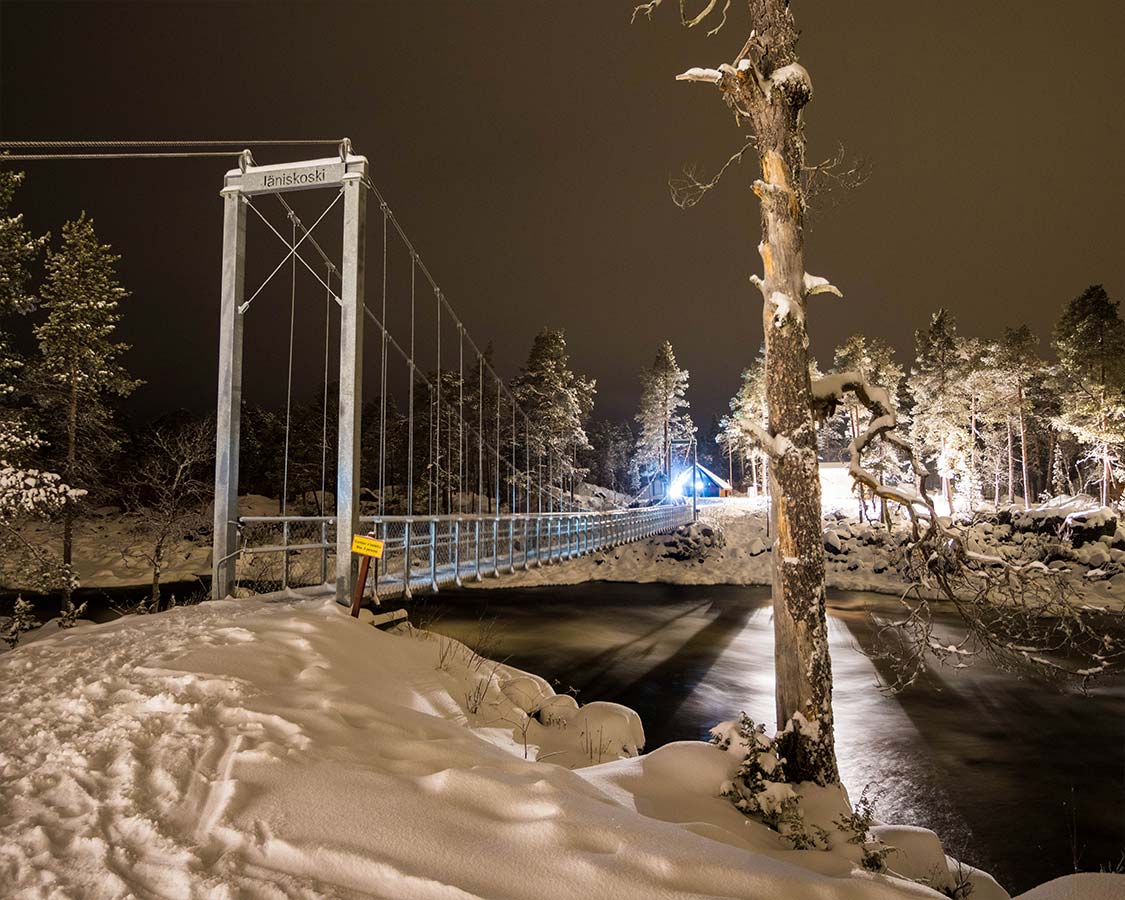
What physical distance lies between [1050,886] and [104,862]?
3966 millimetres

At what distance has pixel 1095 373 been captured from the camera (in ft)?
89.3

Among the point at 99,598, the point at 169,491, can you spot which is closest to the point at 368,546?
the point at 169,491

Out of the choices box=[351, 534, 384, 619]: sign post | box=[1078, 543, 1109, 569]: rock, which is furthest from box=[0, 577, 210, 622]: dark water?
box=[1078, 543, 1109, 569]: rock

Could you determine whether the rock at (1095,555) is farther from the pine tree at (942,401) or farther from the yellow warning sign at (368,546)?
the yellow warning sign at (368,546)

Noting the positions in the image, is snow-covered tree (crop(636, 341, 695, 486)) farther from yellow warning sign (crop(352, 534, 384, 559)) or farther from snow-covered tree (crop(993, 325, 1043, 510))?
yellow warning sign (crop(352, 534, 384, 559))

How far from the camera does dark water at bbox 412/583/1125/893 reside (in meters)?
7.91

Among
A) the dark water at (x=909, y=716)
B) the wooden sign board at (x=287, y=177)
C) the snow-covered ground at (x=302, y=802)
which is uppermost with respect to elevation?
the wooden sign board at (x=287, y=177)

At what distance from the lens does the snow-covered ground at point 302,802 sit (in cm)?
214

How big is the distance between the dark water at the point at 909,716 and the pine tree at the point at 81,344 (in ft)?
34.0

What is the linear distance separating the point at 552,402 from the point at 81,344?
18.9 m

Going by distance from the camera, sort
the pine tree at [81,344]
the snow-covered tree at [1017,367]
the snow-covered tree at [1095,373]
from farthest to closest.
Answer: the snow-covered tree at [1017,367] < the snow-covered tree at [1095,373] < the pine tree at [81,344]

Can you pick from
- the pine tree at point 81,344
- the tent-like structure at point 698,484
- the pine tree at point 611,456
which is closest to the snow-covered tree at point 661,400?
the tent-like structure at point 698,484

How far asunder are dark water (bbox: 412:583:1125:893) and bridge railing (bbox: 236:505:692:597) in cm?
84

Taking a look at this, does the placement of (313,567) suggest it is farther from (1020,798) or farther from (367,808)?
(367,808)
